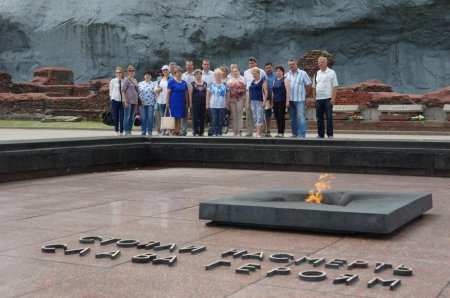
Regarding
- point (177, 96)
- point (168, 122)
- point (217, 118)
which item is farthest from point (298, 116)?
point (168, 122)

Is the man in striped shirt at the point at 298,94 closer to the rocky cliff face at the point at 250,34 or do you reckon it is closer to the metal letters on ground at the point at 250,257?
the metal letters on ground at the point at 250,257

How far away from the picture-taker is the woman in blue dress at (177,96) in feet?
50.9

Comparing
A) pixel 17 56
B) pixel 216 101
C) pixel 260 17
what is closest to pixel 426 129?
pixel 216 101

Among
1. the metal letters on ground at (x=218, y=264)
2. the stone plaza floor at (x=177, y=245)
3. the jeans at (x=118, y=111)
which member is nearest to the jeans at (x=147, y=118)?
the jeans at (x=118, y=111)

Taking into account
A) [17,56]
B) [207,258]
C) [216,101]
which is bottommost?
[207,258]

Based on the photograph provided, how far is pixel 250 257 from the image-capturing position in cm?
504

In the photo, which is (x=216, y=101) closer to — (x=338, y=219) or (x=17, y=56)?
(x=338, y=219)

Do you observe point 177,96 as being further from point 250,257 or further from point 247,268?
point 247,268

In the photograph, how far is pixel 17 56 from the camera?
5156 cm

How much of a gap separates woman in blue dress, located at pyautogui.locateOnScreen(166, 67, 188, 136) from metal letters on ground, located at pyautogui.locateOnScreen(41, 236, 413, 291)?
9984 mm

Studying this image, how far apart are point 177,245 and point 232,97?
10.1 m

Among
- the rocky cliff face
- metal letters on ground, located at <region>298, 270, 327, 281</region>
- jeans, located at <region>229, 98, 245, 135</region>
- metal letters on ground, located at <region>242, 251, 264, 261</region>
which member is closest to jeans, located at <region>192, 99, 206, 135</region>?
jeans, located at <region>229, 98, 245, 135</region>

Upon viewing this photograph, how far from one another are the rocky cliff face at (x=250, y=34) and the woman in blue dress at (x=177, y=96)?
29563mm

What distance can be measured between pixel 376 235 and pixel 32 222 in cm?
301
